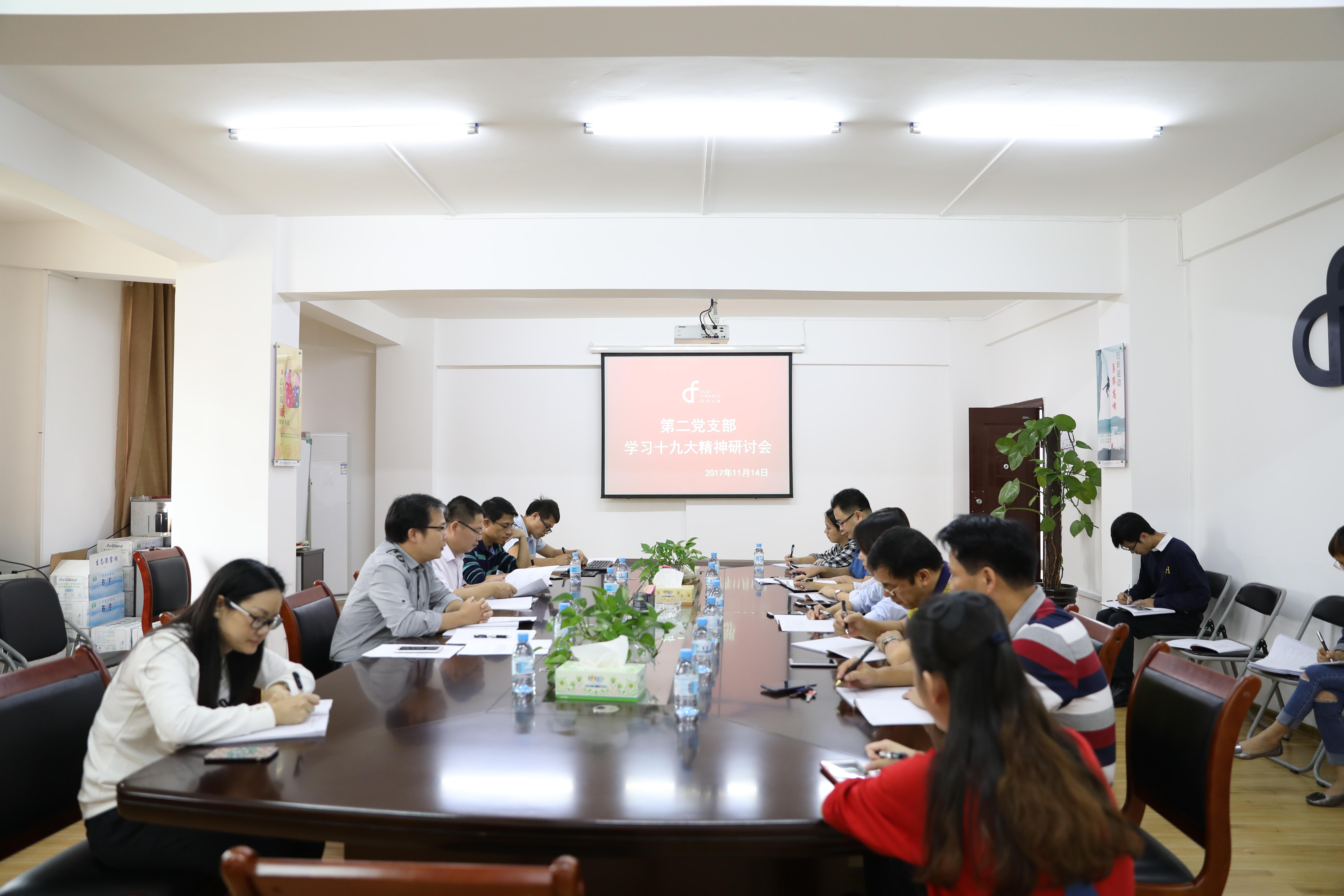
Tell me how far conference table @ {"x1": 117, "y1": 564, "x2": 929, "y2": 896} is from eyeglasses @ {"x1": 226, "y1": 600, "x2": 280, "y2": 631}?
0.90 ft

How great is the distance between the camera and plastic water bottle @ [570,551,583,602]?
432 cm

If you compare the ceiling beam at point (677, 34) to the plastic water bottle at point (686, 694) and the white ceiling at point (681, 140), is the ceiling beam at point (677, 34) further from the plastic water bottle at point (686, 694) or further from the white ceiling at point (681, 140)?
the plastic water bottle at point (686, 694)

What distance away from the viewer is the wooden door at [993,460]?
757 centimetres

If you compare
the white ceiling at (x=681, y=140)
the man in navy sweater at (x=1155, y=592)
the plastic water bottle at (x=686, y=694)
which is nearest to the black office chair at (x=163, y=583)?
the white ceiling at (x=681, y=140)

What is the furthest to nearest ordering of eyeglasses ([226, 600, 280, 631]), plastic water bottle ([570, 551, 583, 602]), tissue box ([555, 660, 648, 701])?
plastic water bottle ([570, 551, 583, 602]) → tissue box ([555, 660, 648, 701]) → eyeglasses ([226, 600, 280, 631])

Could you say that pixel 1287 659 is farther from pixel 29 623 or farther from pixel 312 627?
pixel 29 623

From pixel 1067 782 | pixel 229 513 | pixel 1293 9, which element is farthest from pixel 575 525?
pixel 1067 782

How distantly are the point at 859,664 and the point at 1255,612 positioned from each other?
134 inches

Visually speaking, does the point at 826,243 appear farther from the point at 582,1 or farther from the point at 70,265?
the point at 70,265

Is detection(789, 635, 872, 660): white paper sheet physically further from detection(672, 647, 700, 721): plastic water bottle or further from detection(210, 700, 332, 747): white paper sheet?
detection(210, 700, 332, 747): white paper sheet

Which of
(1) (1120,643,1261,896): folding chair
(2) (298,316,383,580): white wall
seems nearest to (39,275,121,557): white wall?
(2) (298,316,383,580): white wall

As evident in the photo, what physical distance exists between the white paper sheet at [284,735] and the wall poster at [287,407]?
3.82 meters

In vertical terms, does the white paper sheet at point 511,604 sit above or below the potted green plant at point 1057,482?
below

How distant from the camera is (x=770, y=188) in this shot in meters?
4.88
